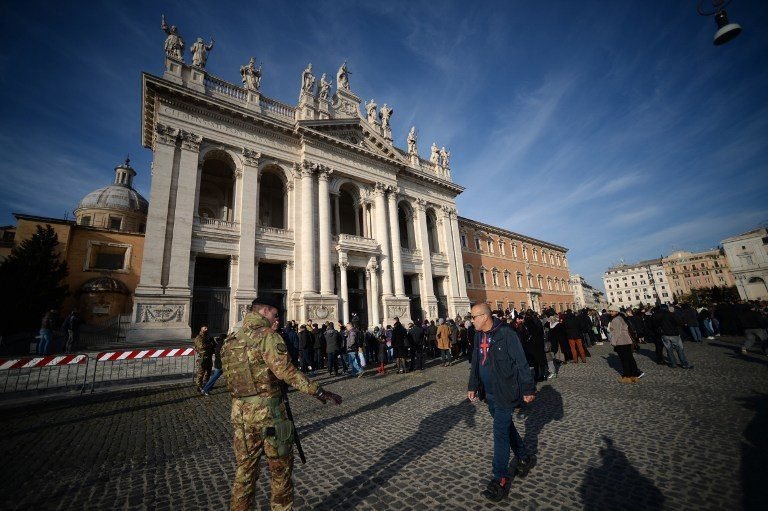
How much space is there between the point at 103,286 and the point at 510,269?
37.1 metres

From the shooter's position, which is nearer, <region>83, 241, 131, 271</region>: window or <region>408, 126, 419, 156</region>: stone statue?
<region>83, 241, 131, 271</region>: window

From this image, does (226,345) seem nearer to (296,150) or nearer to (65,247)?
(296,150)

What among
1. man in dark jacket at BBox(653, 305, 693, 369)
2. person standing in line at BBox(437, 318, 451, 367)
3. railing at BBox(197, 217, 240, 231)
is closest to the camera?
man in dark jacket at BBox(653, 305, 693, 369)

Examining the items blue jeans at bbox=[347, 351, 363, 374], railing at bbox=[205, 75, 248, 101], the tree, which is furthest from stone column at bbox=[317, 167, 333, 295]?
the tree

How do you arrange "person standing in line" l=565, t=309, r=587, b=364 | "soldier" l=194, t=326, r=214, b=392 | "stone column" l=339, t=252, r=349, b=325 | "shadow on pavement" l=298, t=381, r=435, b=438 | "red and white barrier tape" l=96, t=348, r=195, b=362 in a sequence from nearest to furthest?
"shadow on pavement" l=298, t=381, r=435, b=438 < "soldier" l=194, t=326, r=214, b=392 < "red and white barrier tape" l=96, t=348, r=195, b=362 < "person standing in line" l=565, t=309, r=587, b=364 < "stone column" l=339, t=252, r=349, b=325

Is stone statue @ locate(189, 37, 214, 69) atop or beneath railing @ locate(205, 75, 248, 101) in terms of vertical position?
atop

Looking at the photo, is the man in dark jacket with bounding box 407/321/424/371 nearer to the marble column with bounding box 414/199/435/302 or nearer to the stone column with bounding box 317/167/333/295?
the stone column with bounding box 317/167/333/295

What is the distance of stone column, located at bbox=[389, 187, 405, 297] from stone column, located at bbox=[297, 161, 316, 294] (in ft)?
20.5

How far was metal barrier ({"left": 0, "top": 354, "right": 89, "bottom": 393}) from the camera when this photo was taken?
26.2 feet

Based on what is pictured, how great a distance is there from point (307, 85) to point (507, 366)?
22.8 metres

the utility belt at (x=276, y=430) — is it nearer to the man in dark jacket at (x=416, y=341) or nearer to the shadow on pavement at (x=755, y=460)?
the shadow on pavement at (x=755, y=460)

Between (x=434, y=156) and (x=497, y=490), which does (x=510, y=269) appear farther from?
(x=497, y=490)

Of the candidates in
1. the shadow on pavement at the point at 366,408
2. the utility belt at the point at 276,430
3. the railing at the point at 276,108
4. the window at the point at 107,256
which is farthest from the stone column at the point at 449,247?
the utility belt at the point at 276,430

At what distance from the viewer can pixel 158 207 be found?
14.9 meters
